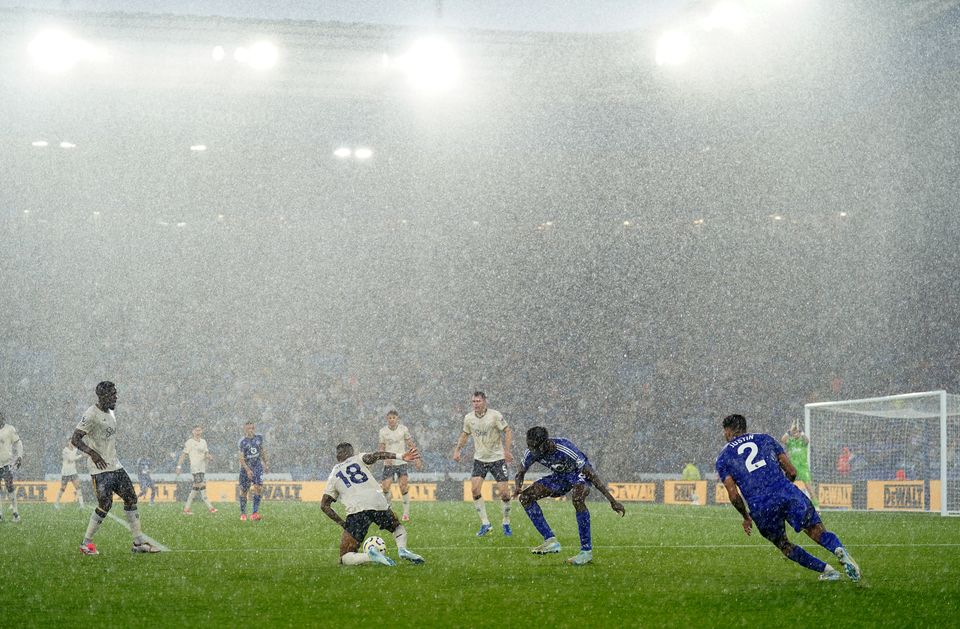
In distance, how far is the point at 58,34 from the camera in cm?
2788

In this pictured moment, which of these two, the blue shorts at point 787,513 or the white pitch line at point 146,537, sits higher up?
the blue shorts at point 787,513

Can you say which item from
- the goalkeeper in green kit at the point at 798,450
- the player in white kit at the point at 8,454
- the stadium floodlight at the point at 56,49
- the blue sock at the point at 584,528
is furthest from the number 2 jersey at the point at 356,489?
the stadium floodlight at the point at 56,49

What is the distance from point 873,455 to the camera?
3453cm

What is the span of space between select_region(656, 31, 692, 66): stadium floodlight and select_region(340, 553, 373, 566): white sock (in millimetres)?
20521

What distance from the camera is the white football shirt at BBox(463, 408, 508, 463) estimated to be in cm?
1980

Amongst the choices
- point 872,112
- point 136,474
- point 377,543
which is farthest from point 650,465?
point 377,543

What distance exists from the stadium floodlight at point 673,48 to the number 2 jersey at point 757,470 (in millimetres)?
20533

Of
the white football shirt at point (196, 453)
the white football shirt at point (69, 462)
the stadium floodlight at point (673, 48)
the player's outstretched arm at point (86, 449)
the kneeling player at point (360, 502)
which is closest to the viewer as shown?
the kneeling player at point (360, 502)

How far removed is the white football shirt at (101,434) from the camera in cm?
1420

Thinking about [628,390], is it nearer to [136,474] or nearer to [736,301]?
[736,301]

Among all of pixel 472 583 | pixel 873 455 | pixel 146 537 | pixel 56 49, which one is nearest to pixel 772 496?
pixel 472 583

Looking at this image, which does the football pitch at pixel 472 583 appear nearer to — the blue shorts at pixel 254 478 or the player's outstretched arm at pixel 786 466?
the player's outstretched arm at pixel 786 466

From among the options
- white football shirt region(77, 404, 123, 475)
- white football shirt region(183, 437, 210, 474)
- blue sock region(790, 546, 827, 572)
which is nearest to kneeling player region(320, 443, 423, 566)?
white football shirt region(77, 404, 123, 475)

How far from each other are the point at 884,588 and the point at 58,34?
24532mm
